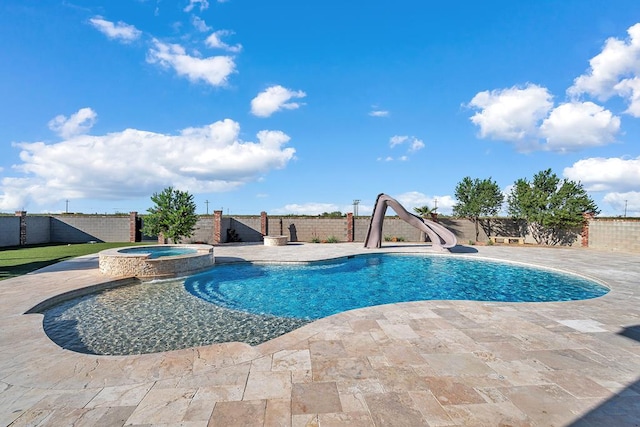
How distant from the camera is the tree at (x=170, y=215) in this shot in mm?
17297

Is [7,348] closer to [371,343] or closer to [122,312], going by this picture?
[122,312]

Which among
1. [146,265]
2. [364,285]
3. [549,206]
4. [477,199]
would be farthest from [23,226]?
[549,206]

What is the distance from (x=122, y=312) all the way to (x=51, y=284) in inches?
128

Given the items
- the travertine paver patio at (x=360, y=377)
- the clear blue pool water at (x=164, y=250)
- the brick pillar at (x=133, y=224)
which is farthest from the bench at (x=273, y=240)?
the travertine paver patio at (x=360, y=377)

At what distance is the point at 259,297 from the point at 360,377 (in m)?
5.16

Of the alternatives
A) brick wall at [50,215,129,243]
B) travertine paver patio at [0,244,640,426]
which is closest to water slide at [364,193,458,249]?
travertine paver patio at [0,244,640,426]

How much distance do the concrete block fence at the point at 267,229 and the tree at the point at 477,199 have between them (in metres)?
0.68

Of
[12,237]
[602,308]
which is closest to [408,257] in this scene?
[602,308]

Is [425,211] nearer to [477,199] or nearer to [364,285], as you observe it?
[477,199]

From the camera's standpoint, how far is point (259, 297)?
813 cm

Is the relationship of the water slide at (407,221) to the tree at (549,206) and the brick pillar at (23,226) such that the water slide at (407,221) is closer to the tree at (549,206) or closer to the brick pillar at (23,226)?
the tree at (549,206)

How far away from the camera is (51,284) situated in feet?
26.8

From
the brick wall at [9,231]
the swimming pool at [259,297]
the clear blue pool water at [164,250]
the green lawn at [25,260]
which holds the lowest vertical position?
Answer: the swimming pool at [259,297]

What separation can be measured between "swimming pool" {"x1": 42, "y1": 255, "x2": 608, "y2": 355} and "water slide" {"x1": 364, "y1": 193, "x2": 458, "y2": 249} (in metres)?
2.94
